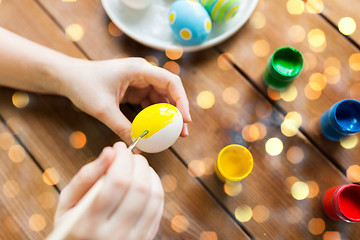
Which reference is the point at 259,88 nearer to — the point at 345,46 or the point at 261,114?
the point at 261,114

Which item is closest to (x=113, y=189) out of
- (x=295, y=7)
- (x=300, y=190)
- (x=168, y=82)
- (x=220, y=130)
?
(x=168, y=82)

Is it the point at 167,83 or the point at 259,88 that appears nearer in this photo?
the point at 167,83

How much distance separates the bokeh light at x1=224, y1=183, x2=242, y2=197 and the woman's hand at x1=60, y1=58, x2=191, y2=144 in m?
0.18

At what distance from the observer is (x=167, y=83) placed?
0.68 metres

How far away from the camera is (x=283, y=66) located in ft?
2.67

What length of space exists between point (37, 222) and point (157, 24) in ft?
1.93

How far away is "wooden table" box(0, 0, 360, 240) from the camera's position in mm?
739

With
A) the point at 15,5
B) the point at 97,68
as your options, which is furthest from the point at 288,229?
the point at 15,5

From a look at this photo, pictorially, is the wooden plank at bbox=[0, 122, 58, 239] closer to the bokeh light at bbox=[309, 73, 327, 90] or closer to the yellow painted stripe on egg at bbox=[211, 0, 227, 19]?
the yellow painted stripe on egg at bbox=[211, 0, 227, 19]

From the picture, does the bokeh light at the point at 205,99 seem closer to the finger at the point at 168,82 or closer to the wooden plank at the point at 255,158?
the wooden plank at the point at 255,158

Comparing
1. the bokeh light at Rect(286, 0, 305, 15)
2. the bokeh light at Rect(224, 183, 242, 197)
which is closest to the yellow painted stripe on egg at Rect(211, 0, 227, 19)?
the bokeh light at Rect(286, 0, 305, 15)

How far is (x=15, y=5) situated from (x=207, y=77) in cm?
57

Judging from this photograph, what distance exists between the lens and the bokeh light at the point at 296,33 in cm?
86

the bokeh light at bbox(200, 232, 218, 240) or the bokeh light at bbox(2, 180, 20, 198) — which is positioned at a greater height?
the bokeh light at bbox(200, 232, 218, 240)
